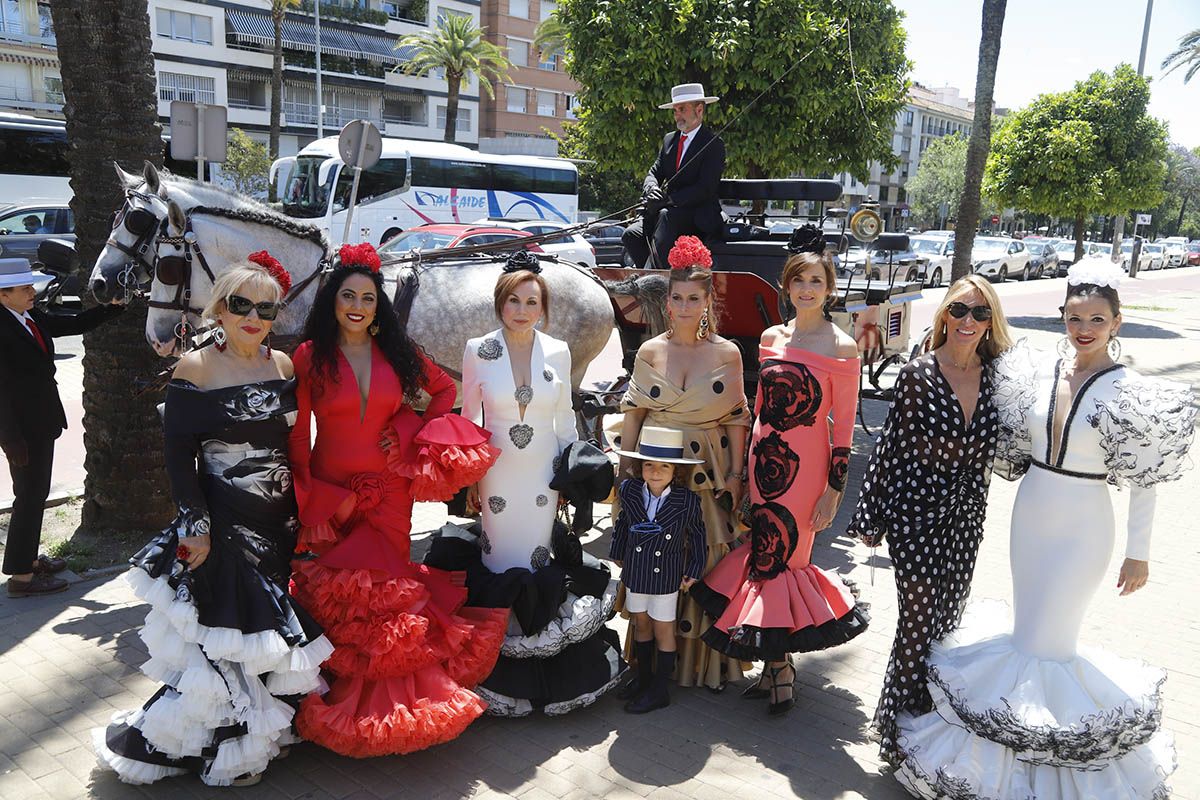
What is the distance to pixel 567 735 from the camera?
3.89 meters

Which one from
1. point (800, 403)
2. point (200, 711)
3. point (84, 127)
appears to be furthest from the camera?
point (84, 127)

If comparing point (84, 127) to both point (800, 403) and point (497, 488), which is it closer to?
point (497, 488)

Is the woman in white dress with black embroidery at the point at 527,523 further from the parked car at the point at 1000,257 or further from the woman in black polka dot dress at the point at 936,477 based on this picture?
the parked car at the point at 1000,257

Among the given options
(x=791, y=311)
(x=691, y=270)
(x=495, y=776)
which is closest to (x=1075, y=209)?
(x=791, y=311)

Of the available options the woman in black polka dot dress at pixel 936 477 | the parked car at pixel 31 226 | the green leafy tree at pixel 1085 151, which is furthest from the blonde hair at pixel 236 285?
the green leafy tree at pixel 1085 151

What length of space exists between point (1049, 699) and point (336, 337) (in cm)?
312

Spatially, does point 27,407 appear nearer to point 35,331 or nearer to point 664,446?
point 35,331

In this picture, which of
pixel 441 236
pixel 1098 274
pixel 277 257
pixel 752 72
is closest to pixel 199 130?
pixel 277 257

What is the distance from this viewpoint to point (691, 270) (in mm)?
3969

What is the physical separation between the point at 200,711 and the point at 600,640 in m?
1.77

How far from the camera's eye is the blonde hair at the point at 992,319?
337cm

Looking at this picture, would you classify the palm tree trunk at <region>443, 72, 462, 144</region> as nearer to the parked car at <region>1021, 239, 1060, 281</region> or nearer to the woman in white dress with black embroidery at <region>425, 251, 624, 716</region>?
the parked car at <region>1021, 239, 1060, 281</region>

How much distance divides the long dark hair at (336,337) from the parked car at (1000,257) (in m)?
31.6

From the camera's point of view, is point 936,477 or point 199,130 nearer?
point 936,477
